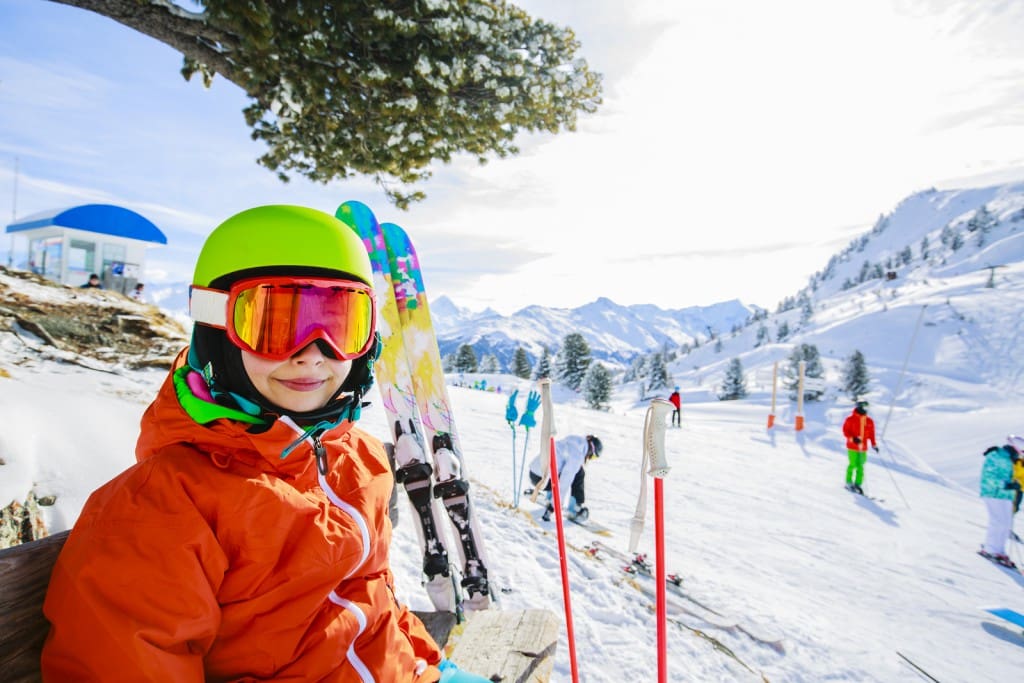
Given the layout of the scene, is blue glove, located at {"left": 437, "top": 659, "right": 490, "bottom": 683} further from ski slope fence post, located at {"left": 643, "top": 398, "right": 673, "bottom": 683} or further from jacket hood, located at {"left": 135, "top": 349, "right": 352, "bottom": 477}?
jacket hood, located at {"left": 135, "top": 349, "right": 352, "bottom": 477}

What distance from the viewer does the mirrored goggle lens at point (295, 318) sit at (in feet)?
5.21

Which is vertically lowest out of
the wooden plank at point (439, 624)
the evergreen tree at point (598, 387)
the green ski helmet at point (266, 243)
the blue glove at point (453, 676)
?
the evergreen tree at point (598, 387)

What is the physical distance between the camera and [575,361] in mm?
55594

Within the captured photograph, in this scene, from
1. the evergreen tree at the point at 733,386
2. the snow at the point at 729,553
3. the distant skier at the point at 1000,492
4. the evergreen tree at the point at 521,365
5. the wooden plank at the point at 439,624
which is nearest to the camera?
the wooden plank at the point at 439,624

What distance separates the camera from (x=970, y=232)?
15512cm

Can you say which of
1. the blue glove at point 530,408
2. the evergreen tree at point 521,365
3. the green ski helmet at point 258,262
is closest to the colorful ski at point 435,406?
the green ski helmet at point 258,262

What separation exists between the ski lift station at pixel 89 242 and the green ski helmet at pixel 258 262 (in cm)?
1944

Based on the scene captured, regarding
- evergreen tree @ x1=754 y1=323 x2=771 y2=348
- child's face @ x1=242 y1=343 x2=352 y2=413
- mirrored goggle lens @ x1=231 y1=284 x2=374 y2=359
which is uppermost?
evergreen tree @ x1=754 y1=323 x2=771 y2=348

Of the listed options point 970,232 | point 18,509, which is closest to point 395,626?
point 18,509

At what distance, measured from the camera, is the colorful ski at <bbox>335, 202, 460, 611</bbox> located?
323 cm

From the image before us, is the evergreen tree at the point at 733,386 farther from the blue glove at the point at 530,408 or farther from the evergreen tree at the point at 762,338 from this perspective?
the evergreen tree at the point at 762,338

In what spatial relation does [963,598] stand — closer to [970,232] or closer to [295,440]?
[295,440]

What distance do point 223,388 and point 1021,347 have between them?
355 ft

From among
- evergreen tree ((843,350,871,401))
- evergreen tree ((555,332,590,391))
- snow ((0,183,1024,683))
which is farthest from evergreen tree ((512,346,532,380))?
snow ((0,183,1024,683))
